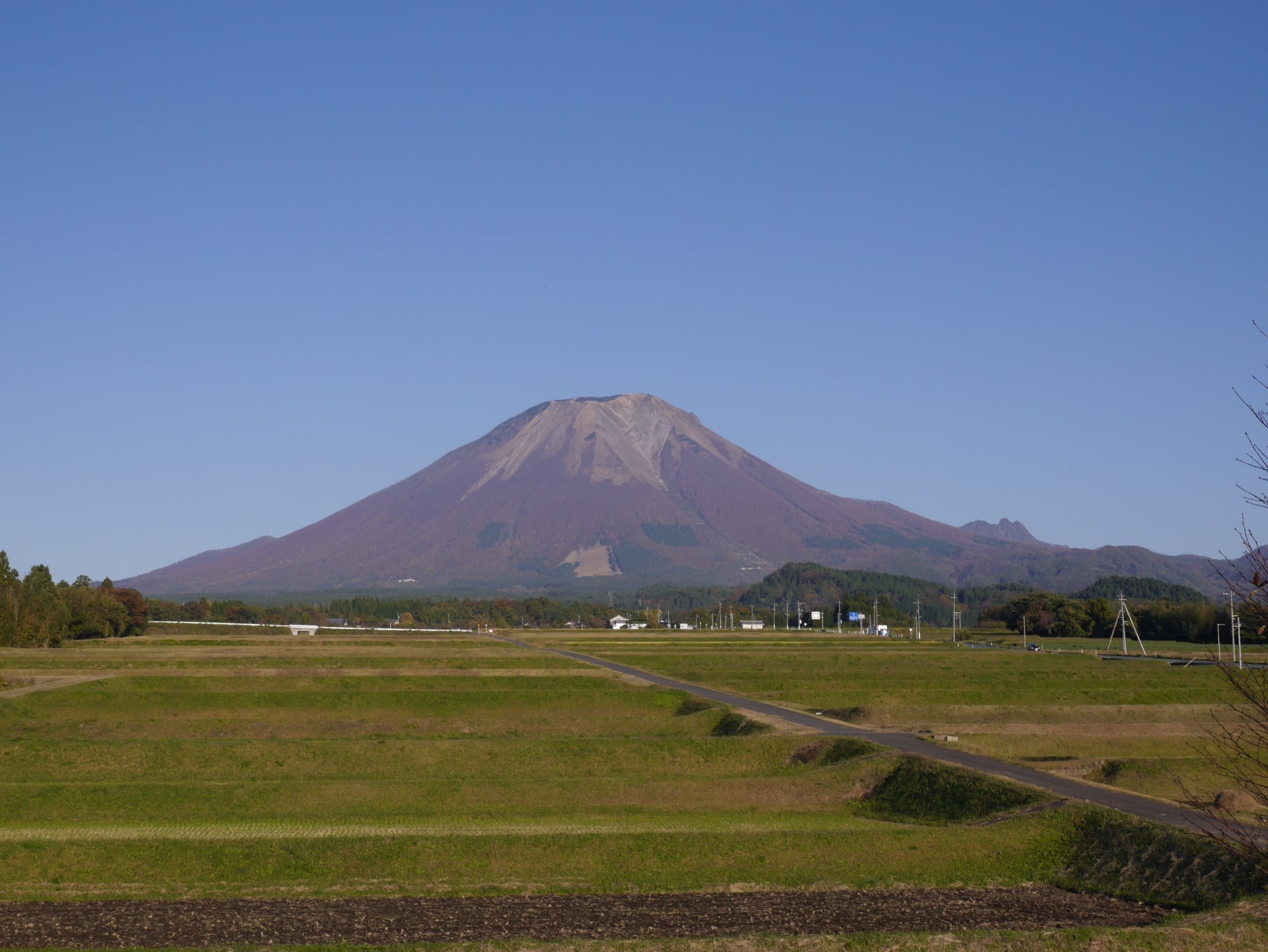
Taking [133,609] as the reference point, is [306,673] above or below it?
A: below

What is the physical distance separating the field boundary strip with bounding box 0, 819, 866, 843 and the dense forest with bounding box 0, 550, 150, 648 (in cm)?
7804

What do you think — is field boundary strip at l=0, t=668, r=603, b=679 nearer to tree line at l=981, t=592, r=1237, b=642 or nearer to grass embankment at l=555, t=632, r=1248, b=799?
grass embankment at l=555, t=632, r=1248, b=799

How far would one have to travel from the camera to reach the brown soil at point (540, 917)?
726 inches

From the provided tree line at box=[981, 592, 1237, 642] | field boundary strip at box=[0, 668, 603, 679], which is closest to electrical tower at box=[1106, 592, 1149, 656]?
tree line at box=[981, 592, 1237, 642]

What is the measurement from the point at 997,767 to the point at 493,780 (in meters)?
13.4

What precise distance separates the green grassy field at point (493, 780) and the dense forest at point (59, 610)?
→ 3008cm

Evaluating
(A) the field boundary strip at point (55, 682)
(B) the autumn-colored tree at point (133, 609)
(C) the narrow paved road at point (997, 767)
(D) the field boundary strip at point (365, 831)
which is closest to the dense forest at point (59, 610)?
(B) the autumn-colored tree at point (133, 609)

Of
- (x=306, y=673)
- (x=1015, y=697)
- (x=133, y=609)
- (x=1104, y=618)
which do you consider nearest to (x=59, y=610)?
(x=133, y=609)

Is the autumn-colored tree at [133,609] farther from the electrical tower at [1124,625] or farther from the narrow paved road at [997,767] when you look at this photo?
the electrical tower at [1124,625]

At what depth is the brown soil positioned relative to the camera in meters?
18.4

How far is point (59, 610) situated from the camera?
3989 inches

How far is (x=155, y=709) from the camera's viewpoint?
49.1 metres

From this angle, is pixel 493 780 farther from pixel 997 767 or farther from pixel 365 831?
pixel 997 767

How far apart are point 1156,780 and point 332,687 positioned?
124 ft
